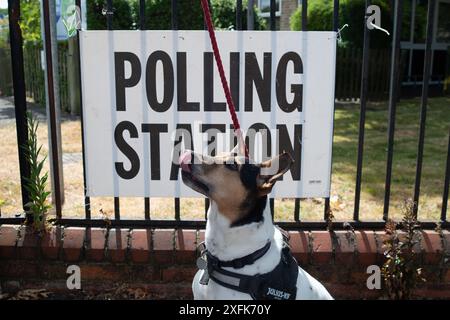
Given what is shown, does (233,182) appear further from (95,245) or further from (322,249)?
(95,245)

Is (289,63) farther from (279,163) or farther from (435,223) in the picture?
(435,223)

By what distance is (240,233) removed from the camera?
2547mm

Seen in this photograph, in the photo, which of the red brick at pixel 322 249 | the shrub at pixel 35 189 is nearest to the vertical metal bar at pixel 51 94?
the shrub at pixel 35 189

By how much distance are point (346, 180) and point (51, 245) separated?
140 inches

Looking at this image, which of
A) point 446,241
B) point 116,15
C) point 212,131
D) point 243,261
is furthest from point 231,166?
point 116,15

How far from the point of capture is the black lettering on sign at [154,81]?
10.6 ft

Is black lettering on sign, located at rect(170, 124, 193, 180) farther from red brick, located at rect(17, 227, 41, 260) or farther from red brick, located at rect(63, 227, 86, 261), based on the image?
red brick, located at rect(17, 227, 41, 260)

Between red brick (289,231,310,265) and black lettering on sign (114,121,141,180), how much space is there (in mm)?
1143

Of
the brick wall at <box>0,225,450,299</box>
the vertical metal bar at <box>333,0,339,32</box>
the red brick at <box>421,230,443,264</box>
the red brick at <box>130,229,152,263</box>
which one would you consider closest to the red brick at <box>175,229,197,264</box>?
the brick wall at <box>0,225,450,299</box>

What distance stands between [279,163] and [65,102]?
9874mm

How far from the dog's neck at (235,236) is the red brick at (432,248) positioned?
4.22ft

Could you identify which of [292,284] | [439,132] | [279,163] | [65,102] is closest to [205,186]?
[279,163]

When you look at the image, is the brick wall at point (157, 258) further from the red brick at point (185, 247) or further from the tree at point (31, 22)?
the tree at point (31, 22)

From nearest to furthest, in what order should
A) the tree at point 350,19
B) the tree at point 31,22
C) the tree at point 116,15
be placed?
the tree at point 116,15 < the tree at point 350,19 < the tree at point 31,22
